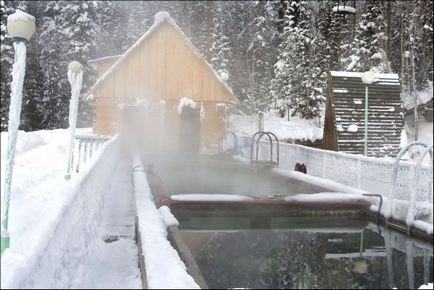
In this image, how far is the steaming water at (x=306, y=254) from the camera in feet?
21.9

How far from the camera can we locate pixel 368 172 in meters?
11.1

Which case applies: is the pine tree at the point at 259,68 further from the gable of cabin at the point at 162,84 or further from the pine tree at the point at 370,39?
the gable of cabin at the point at 162,84

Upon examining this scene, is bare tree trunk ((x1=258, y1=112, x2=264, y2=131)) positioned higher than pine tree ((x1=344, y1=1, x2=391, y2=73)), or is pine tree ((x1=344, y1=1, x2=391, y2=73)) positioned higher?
pine tree ((x1=344, y1=1, x2=391, y2=73))

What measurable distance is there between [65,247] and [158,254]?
1192 mm

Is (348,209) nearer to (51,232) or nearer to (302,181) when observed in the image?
(302,181)

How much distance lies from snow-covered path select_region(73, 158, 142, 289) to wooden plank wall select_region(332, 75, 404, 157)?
8.84 meters

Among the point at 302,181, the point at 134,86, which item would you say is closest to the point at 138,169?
the point at 302,181

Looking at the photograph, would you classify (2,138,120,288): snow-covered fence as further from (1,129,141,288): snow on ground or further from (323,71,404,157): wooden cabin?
(323,71,404,157): wooden cabin

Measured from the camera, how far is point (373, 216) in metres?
9.90

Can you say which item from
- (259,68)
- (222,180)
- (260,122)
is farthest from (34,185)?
(259,68)

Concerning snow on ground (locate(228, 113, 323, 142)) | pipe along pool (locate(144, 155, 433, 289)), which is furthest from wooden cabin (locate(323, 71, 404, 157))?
snow on ground (locate(228, 113, 323, 142))

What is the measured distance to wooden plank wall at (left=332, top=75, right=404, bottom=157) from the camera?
17078 millimetres

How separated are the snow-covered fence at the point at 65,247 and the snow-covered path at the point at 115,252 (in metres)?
0.18

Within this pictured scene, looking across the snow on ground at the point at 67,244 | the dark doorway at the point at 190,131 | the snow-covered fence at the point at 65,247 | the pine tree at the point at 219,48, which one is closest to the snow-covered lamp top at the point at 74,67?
the snow on ground at the point at 67,244
